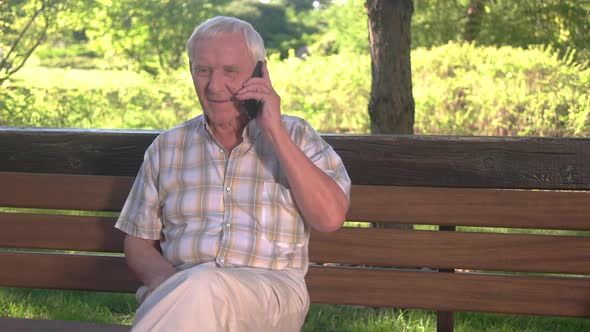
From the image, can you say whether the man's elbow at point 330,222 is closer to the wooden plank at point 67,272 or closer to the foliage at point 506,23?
the wooden plank at point 67,272

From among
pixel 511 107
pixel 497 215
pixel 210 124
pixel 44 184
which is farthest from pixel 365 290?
pixel 511 107

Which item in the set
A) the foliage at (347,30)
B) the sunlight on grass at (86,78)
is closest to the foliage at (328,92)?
the sunlight on grass at (86,78)

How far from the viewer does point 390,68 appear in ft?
18.7

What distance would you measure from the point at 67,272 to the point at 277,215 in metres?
1.11

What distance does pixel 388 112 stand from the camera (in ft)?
18.6

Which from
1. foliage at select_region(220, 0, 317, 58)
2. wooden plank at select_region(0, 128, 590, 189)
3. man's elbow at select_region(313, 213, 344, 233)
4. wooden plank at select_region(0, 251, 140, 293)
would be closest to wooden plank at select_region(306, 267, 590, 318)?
wooden plank at select_region(0, 128, 590, 189)

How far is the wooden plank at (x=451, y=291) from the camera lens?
3576 mm

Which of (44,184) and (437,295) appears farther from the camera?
(44,184)

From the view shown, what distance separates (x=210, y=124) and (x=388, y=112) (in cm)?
248

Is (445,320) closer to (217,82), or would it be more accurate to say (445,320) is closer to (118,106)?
(217,82)

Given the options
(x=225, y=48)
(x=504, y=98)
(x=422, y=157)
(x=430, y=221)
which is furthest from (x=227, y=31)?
(x=504, y=98)

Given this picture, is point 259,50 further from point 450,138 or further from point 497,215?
point 497,215

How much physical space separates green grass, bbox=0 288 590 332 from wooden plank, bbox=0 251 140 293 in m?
1.26

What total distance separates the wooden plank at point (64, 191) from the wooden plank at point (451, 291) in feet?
2.68
